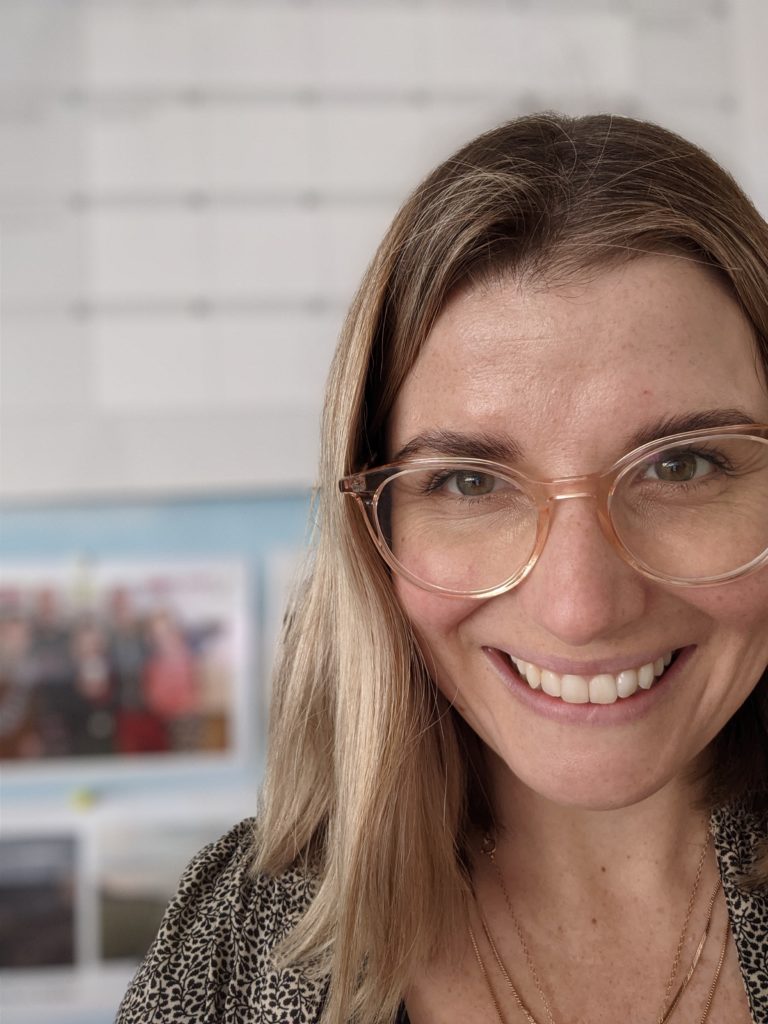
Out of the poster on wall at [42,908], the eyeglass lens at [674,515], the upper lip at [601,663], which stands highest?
the eyeglass lens at [674,515]

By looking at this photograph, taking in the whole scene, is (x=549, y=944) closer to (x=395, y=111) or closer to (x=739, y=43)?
(x=395, y=111)

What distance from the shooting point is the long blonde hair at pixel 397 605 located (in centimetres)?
79

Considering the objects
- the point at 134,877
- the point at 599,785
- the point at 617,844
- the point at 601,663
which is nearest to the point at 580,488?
the point at 601,663

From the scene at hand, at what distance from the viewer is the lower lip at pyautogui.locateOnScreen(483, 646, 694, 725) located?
781mm

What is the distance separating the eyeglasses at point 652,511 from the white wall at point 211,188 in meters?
1.18

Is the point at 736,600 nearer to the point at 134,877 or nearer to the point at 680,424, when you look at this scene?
the point at 680,424

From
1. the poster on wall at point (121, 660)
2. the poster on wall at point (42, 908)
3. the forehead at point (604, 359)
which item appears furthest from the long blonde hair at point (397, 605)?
the poster on wall at point (42, 908)

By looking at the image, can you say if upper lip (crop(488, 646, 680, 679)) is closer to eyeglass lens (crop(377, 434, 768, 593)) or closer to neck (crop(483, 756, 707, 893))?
eyeglass lens (crop(377, 434, 768, 593))

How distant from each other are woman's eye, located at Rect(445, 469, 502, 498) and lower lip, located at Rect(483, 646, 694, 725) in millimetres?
185

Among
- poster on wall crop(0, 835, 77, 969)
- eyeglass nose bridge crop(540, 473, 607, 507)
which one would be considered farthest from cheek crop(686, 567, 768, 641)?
poster on wall crop(0, 835, 77, 969)

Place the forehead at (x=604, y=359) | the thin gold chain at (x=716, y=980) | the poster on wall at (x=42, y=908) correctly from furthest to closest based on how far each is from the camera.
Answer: the poster on wall at (x=42, y=908) < the thin gold chain at (x=716, y=980) < the forehead at (x=604, y=359)

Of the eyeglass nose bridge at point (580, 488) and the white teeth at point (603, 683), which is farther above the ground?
the eyeglass nose bridge at point (580, 488)

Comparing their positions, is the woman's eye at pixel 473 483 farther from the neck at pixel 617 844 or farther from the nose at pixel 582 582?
the neck at pixel 617 844

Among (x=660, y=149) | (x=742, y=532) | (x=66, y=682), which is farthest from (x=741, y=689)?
(x=66, y=682)
